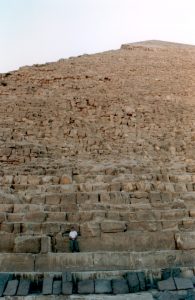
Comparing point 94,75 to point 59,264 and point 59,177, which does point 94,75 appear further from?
point 59,264

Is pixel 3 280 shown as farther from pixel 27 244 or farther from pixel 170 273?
pixel 170 273

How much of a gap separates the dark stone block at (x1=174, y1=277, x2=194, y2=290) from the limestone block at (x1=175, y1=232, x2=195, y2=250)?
0.57 meters

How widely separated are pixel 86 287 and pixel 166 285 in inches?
28.2

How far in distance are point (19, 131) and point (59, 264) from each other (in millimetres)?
4348

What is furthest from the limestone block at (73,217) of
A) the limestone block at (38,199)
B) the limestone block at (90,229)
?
the limestone block at (38,199)

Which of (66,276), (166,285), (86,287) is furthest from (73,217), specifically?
(166,285)

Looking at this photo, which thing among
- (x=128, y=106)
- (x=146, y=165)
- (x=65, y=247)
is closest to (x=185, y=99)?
(x=128, y=106)

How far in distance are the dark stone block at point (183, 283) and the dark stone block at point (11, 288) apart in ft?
4.64

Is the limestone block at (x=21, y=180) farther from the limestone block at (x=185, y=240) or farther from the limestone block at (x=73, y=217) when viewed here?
the limestone block at (x=185, y=240)

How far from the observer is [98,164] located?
6.79 metres

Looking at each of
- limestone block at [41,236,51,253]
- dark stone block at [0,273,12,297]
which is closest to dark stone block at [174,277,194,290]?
limestone block at [41,236,51,253]

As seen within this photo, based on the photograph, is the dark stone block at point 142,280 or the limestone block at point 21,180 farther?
the limestone block at point 21,180

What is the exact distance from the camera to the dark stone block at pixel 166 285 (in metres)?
3.81

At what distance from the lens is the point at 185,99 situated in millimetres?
10477
